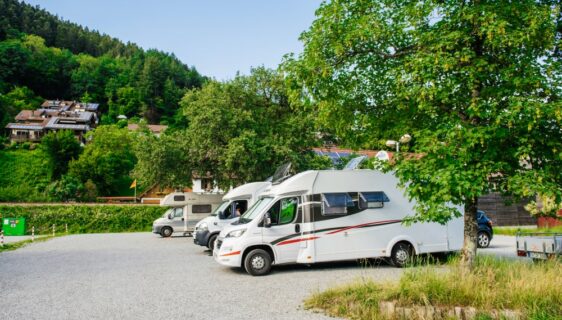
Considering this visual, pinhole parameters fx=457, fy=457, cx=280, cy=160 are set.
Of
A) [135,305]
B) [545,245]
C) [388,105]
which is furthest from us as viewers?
[545,245]

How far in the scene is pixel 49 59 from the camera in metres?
138

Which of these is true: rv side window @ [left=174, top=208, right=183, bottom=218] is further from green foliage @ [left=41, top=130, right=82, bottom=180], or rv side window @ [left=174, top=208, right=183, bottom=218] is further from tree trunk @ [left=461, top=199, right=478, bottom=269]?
green foliage @ [left=41, top=130, right=82, bottom=180]

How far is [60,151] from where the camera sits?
72812 mm

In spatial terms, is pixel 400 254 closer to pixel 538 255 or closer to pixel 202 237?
pixel 538 255

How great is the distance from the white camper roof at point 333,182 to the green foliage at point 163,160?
47.5 feet

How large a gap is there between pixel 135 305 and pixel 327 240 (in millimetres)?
5576

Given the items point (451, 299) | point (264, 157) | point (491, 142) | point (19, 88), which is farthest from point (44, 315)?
point (19, 88)

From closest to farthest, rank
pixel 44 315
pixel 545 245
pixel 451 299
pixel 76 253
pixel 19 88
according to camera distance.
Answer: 1. pixel 451 299
2. pixel 44 315
3. pixel 545 245
4. pixel 76 253
5. pixel 19 88

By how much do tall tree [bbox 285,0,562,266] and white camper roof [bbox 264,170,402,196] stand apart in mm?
3437

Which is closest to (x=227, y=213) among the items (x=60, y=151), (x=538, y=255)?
(x=538, y=255)

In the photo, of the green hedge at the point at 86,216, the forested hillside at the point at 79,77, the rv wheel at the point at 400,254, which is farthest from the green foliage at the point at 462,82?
the forested hillside at the point at 79,77

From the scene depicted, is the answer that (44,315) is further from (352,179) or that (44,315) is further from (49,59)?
(49,59)

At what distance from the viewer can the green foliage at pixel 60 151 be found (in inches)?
2847

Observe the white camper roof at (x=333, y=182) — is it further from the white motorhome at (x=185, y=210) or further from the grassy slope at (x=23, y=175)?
the grassy slope at (x=23, y=175)
